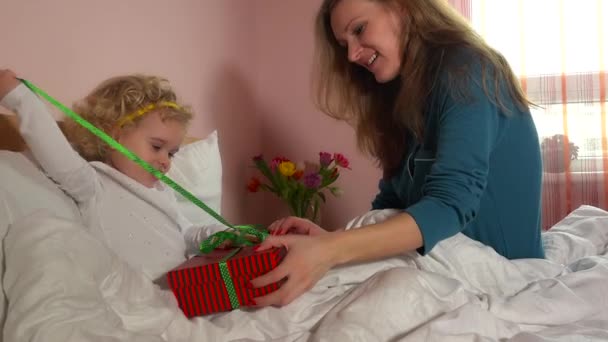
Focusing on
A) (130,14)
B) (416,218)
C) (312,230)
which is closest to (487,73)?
(416,218)

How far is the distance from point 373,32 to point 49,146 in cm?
74

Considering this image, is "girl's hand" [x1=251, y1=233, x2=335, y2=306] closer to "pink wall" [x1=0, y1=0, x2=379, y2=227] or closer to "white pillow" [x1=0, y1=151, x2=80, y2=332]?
"white pillow" [x1=0, y1=151, x2=80, y2=332]

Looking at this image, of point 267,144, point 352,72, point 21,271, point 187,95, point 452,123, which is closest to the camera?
point 21,271

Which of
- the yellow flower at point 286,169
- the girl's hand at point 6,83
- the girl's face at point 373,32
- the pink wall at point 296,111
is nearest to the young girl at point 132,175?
the girl's hand at point 6,83

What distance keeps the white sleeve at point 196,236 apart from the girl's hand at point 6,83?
0.52 m

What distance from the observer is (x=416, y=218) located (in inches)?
37.0

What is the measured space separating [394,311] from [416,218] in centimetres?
23

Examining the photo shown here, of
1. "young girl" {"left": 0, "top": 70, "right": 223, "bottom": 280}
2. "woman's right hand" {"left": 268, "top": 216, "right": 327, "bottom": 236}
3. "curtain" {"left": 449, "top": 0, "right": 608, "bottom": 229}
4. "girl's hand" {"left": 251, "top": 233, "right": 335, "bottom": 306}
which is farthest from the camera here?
"curtain" {"left": 449, "top": 0, "right": 608, "bottom": 229}

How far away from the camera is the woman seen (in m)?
0.90

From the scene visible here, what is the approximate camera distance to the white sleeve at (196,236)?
4.19 ft

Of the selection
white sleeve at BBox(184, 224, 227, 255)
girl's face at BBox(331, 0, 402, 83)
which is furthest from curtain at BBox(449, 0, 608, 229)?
white sleeve at BBox(184, 224, 227, 255)

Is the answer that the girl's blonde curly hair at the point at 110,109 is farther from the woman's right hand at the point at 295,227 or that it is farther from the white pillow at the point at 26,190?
the woman's right hand at the point at 295,227

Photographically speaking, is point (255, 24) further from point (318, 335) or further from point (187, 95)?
point (318, 335)

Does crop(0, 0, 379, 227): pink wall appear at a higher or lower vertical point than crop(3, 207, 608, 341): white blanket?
higher
